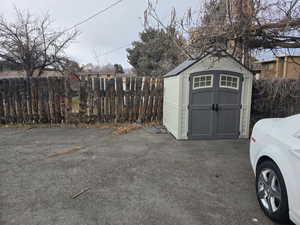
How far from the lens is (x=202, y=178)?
120 inches

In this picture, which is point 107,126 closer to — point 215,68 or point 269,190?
point 215,68

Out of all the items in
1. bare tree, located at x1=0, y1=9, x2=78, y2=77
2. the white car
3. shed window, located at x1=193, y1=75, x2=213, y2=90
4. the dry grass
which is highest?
bare tree, located at x1=0, y1=9, x2=78, y2=77

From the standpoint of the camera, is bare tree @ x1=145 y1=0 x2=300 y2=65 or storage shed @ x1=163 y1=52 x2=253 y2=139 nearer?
bare tree @ x1=145 y1=0 x2=300 y2=65

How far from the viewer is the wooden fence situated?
21.9 feet

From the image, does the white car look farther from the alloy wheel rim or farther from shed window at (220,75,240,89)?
shed window at (220,75,240,89)

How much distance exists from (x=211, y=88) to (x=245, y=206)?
3.32m

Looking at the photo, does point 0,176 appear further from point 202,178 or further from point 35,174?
point 202,178

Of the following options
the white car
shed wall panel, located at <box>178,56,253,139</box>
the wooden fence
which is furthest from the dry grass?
the white car

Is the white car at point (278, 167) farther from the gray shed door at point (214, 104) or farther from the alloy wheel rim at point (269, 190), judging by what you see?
the gray shed door at point (214, 104)

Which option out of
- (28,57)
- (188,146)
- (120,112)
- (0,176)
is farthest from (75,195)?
(28,57)

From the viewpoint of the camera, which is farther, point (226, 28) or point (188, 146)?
point (188, 146)

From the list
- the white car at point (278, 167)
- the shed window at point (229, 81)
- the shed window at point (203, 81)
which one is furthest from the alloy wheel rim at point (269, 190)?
the shed window at point (229, 81)

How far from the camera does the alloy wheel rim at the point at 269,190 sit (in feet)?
6.39

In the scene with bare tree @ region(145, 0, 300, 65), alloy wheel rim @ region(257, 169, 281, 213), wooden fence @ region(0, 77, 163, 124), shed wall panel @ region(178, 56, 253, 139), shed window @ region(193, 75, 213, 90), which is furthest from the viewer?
wooden fence @ region(0, 77, 163, 124)
